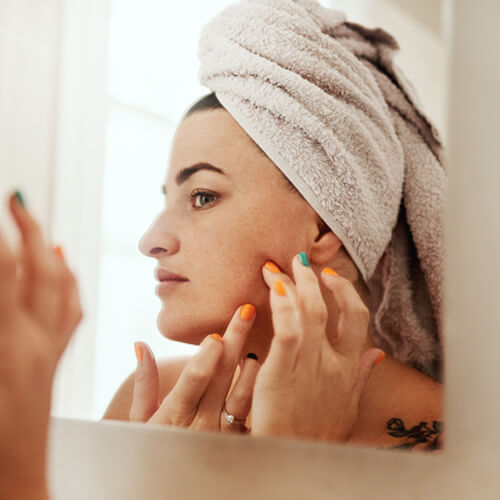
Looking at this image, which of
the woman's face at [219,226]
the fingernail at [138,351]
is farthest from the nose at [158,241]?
the fingernail at [138,351]

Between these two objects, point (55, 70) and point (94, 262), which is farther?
point (55, 70)

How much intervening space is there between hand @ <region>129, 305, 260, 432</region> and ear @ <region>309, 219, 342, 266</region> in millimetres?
93

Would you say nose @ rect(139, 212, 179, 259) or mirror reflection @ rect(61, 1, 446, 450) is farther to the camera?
nose @ rect(139, 212, 179, 259)

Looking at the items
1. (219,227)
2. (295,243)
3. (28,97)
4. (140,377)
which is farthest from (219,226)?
(28,97)

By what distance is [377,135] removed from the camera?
60 cm

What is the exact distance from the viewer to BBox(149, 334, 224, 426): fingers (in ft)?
2.11

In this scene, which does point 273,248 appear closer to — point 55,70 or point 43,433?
point 43,433

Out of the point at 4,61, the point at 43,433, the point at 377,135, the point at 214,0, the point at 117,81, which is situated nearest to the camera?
the point at 43,433

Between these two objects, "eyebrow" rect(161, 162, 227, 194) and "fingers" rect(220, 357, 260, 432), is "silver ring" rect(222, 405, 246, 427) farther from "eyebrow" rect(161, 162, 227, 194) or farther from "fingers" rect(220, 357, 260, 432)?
"eyebrow" rect(161, 162, 227, 194)

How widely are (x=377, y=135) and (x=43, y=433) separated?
1.40 ft

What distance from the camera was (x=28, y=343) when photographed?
1.53ft

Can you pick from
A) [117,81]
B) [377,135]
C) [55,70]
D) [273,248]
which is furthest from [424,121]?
[55,70]

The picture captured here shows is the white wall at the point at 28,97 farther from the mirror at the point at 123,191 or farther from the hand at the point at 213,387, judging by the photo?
the hand at the point at 213,387

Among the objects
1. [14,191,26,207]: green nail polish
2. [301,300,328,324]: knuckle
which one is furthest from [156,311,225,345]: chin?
[14,191,26,207]: green nail polish
